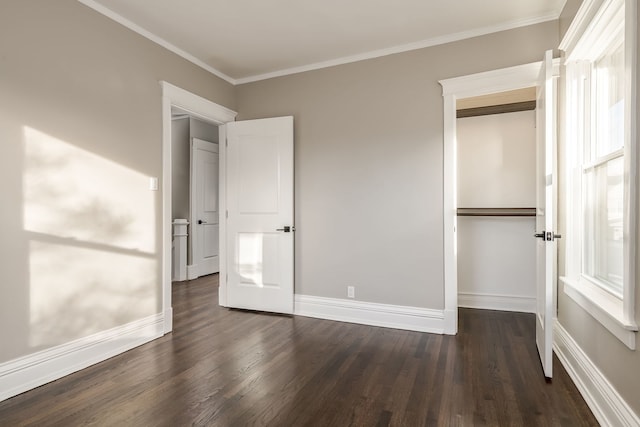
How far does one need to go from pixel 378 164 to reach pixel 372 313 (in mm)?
1454

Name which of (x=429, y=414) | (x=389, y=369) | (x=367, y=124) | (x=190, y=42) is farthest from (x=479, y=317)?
(x=190, y=42)

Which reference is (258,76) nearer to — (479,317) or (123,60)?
(123,60)

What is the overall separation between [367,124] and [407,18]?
3.19ft

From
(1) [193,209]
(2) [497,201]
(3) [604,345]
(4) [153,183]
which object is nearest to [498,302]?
(2) [497,201]

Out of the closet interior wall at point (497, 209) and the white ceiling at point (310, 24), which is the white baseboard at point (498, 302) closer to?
the closet interior wall at point (497, 209)

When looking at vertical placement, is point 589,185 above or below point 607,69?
below

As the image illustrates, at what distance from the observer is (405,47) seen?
132 inches

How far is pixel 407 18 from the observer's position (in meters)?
2.90

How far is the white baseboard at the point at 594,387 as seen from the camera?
5.36 feet

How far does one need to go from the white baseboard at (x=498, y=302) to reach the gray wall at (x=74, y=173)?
3.25 meters

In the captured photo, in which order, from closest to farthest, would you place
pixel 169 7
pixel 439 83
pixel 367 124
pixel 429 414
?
1. pixel 429 414
2. pixel 169 7
3. pixel 439 83
4. pixel 367 124

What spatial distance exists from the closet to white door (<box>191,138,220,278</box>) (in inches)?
160

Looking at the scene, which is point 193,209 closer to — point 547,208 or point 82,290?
point 82,290

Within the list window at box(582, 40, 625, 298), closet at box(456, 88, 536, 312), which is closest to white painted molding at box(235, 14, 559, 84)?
window at box(582, 40, 625, 298)
